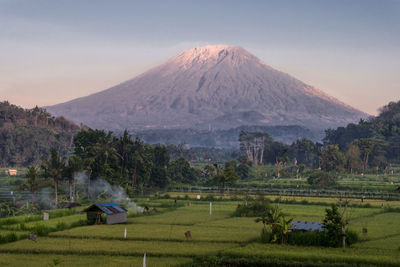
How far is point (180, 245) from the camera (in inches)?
1219

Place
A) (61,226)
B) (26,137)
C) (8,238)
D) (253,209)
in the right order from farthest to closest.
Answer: (26,137)
(253,209)
(61,226)
(8,238)

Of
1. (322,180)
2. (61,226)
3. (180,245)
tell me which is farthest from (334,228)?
(322,180)

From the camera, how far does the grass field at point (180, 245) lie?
26641 mm

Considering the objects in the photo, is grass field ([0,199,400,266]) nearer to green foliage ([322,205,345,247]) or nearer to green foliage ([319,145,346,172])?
green foliage ([322,205,345,247])

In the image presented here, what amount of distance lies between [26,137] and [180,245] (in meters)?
97.8

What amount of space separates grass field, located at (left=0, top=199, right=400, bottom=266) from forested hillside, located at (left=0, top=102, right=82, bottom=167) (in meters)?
68.7

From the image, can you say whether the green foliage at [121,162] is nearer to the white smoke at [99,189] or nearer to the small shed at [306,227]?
the white smoke at [99,189]

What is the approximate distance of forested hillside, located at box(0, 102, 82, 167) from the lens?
118m

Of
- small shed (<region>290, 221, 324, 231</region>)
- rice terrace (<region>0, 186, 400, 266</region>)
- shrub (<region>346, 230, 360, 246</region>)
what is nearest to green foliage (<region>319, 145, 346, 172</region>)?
rice terrace (<region>0, 186, 400, 266</region>)

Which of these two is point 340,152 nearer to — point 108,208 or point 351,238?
point 108,208

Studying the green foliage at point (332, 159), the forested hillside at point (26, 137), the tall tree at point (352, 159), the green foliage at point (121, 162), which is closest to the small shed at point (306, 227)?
the green foliage at point (121, 162)

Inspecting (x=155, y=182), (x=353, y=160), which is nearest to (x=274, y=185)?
(x=155, y=182)

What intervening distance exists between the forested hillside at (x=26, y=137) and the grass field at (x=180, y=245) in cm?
6873

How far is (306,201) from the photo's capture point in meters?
58.2
